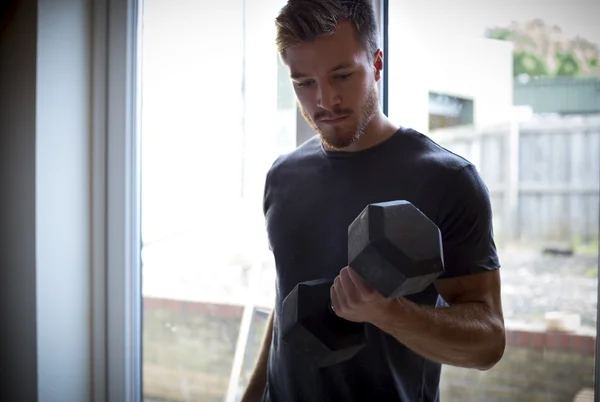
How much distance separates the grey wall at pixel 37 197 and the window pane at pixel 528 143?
0.88 metres

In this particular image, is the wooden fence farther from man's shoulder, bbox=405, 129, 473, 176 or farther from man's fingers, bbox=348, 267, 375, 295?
man's fingers, bbox=348, 267, 375, 295

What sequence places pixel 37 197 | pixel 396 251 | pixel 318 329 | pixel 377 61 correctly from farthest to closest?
pixel 37 197 → pixel 377 61 → pixel 318 329 → pixel 396 251

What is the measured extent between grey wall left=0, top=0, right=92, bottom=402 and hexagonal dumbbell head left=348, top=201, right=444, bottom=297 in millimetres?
1008

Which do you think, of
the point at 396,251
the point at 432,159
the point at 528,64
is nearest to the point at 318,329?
the point at 396,251

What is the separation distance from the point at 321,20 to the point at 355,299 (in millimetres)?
509

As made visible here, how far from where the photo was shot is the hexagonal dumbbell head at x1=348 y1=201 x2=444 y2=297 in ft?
1.92

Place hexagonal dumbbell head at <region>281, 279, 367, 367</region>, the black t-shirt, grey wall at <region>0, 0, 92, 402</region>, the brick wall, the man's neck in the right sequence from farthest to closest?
grey wall at <region>0, 0, 92, 402</region>
the brick wall
the man's neck
the black t-shirt
hexagonal dumbbell head at <region>281, 279, 367, 367</region>

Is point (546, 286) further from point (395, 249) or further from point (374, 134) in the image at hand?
point (395, 249)

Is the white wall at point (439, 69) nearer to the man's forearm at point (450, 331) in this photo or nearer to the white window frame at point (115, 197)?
the man's forearm at point (450, 331)

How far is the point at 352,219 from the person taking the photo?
890mm

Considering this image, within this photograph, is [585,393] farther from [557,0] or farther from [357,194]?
[557,0]

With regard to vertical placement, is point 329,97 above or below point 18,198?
above

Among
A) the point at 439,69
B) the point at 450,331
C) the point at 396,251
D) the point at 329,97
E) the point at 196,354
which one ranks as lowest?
the point at 196,354

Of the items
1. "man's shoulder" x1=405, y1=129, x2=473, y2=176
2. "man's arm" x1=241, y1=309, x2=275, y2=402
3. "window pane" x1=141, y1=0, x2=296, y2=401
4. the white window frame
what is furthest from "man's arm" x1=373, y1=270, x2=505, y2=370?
A: the white window frame
